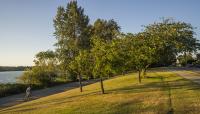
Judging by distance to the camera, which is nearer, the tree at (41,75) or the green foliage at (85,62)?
the green foliage at (85,62)

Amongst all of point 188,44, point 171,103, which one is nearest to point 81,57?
point 171,103

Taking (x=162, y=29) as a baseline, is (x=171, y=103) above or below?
below

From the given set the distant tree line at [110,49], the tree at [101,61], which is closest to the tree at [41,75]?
the distant tree line at [110,49]

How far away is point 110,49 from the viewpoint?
2923 centimetres

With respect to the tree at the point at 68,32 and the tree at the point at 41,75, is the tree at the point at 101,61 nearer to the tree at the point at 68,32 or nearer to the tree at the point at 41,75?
the tree at the point at 68,32

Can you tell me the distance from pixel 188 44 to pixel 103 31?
42.5 meters

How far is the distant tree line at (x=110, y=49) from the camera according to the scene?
29356mm

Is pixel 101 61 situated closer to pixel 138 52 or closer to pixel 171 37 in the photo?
pixel 138 52

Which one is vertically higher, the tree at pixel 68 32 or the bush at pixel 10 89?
the tree at pixel 68 32

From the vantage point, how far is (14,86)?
49.6 m

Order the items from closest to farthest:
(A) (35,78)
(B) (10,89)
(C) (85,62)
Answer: (C) (85,62), (B) (10,89), (A) (35,78)

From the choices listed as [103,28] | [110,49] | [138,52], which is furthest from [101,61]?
[103,28]

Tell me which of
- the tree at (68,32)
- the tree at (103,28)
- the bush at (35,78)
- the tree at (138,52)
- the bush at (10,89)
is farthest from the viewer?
the tree at (103,28)

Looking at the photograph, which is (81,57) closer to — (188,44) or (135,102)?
(135,102)
